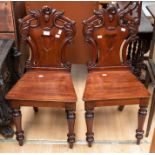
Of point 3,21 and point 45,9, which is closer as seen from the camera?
point 45,9

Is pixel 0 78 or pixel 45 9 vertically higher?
pixel 45 9

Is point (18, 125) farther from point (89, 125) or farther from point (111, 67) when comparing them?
point (111, 67)

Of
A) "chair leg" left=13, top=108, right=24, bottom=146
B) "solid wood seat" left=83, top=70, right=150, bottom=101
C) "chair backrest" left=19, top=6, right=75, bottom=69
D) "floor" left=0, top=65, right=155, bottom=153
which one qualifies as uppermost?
"chair backrest" left=19, top=6, right=75, bottom=69

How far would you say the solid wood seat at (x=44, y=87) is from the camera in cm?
182

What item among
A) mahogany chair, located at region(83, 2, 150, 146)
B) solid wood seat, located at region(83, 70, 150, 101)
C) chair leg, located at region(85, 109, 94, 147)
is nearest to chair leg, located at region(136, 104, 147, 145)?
mahogany chair, located at region(83, 2, 150, 146)

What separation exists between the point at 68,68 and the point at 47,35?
301 mm

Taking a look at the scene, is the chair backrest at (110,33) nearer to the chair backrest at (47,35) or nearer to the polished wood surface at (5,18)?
the chair backrest at (47,35)

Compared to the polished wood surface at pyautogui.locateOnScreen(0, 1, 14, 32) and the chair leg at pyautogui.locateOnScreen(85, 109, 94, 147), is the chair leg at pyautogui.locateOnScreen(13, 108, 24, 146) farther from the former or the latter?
the polished wood surface at pyautogui.locateOnScreen(0, 1, 14, 32)

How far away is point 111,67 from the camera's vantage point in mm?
2031

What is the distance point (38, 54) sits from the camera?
1.99 metres

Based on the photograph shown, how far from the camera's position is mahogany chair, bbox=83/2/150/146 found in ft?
6.00

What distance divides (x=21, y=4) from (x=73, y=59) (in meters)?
0.71

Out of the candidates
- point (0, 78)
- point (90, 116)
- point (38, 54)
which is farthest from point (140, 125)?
point (0, 78)

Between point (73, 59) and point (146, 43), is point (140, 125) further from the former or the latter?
point (73, 59)
